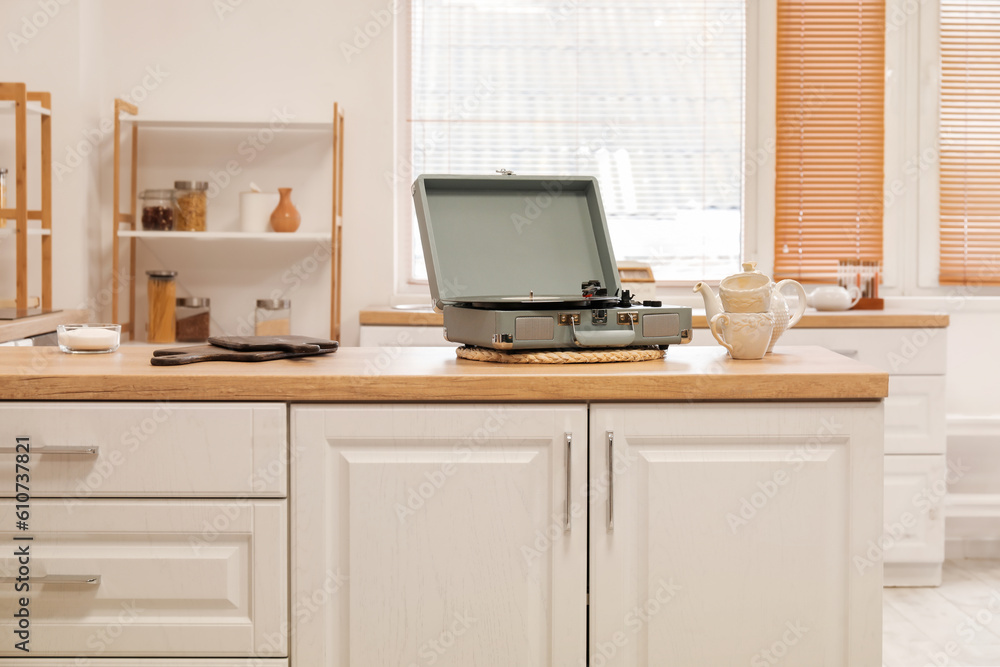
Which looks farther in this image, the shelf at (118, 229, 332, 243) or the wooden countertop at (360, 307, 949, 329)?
the shelf at (118, 229, 332, 243)

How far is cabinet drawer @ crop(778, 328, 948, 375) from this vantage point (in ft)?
9.27

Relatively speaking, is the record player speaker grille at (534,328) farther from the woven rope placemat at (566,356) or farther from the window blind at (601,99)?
the window blind at (601,99)

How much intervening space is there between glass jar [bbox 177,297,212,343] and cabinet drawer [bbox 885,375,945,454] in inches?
96.2

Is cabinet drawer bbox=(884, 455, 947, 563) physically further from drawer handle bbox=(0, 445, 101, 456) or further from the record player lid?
drawer handle bbox=(0, 445, 101, 456)

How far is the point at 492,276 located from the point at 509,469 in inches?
20.9

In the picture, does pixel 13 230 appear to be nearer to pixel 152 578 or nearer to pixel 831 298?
pixel 152 578

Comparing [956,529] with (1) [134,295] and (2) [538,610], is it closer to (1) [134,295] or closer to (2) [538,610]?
(2) [538,610]

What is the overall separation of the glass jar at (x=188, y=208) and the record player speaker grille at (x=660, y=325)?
2.13 m

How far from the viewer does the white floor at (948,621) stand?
7.65 ft

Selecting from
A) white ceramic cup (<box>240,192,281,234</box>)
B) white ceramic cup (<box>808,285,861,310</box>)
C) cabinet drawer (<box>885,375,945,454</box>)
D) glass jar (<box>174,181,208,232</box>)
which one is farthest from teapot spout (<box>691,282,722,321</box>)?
glass jar (<box>174,181,208,232</box>)

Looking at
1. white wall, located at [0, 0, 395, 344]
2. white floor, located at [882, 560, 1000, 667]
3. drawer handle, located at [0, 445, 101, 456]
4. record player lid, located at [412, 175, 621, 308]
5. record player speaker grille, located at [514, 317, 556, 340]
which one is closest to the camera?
drawer handle, located at [0, 445, 101, 456]

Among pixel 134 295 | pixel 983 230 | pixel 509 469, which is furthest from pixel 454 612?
pixel 983 230

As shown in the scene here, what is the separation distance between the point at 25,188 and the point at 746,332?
2.27m

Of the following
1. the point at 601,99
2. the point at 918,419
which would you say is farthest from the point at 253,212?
the point at 918,419
